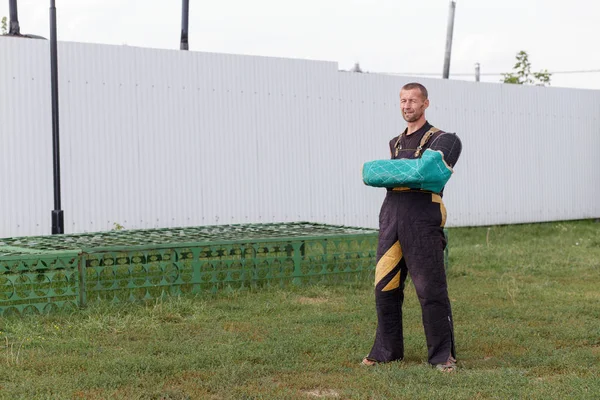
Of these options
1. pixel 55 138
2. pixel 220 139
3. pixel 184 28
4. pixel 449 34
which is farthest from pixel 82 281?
pixel 449 34

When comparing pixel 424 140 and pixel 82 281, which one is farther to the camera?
pixel 82 281

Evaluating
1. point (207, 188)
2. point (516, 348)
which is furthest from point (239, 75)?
point (516, 348)

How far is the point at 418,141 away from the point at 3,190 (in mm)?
9585

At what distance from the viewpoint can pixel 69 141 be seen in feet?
46.4

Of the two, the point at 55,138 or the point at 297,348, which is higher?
the point at 55,138

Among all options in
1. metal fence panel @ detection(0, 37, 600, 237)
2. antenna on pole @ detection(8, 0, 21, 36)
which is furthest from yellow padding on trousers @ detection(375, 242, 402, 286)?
antenna on pole @ detection(8, 0, 21, 36)

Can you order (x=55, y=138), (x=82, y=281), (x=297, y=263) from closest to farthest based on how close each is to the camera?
1. (x=82, y=281)
2. (x=297, y=263)
3. (x=55, y=138)

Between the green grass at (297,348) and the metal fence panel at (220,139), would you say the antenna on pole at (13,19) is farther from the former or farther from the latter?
the green grass at (297,348)

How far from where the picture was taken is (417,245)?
553cm

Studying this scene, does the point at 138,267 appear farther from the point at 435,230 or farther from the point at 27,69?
the point at 27,69

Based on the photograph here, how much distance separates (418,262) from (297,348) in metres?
1.26

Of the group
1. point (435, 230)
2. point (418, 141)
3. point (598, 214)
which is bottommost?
point (598, 214)

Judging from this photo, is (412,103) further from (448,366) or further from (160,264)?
(160,264)

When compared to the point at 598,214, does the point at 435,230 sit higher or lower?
higher
